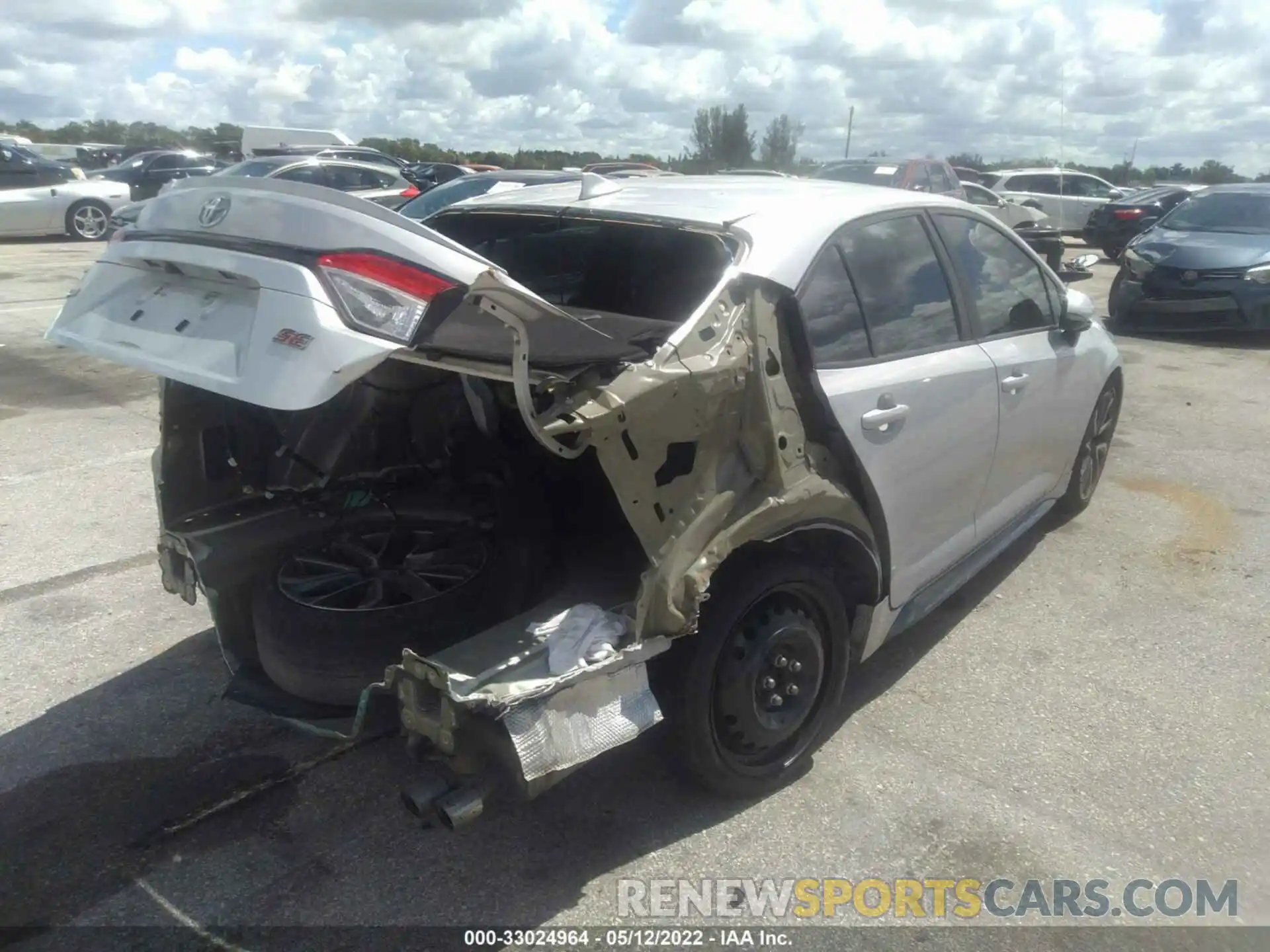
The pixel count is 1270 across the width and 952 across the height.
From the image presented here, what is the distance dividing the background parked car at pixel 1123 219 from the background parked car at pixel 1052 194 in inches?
A: 76.8

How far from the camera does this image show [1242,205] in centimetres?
1227

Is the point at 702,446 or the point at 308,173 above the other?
the point at 702,446

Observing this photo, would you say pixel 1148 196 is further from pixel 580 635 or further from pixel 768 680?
pixel 580 635

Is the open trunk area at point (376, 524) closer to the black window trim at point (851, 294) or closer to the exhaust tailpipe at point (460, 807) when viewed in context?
the exhaust tailpipe at point (460, 807)

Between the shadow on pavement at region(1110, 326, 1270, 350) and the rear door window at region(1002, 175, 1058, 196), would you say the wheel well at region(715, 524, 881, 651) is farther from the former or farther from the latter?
the rear door window at region(1002, 175, 1058, 196)

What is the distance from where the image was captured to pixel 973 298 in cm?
399

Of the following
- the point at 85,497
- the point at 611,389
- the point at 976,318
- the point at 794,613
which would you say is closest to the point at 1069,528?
the point at 976,318

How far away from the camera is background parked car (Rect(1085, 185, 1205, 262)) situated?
19.2 meters

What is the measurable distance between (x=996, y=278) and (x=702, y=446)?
2.14 metres

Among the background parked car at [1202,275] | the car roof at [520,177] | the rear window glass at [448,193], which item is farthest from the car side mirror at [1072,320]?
the background parked car at [1202,275]

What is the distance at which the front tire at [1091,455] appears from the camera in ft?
17.3

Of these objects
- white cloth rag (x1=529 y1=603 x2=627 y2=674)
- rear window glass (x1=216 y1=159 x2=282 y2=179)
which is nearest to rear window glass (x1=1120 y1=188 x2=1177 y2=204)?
rear window glass (x1=216 y1=159 x2=282 y2=179)

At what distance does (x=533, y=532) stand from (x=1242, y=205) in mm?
12158

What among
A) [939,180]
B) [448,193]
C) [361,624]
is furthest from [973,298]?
[939,180]
